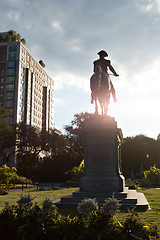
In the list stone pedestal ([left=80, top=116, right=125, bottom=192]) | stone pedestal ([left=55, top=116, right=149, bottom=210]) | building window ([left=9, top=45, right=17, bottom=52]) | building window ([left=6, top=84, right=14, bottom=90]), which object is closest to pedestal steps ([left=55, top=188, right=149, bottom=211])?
stone pedestal ([left=55, top=116, right=149, bottom=210])

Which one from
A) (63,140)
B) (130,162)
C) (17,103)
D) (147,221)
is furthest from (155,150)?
(147,221)

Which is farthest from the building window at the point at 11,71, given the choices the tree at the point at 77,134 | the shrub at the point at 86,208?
the shrub at the point at 86,208

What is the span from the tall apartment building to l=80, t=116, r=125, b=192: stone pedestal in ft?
205

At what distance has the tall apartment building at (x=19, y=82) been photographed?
75.8m

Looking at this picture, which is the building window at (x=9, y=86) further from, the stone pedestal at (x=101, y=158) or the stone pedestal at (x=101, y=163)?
the stone pedestal at (x=101, y=158)

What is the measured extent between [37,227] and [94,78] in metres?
10.4

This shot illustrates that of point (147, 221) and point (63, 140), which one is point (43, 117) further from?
point (147, 221)

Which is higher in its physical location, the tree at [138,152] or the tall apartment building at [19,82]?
the tall apartment building at [19,82]

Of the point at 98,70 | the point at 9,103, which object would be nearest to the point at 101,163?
the point at 98,70

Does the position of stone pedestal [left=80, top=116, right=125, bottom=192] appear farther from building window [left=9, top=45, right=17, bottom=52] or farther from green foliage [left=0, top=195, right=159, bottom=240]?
building window [left=9, top=45, right=17, bottom=52]

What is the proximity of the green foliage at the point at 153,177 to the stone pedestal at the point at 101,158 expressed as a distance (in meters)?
17.9

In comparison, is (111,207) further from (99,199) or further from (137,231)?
(99,199)

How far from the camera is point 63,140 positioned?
59719 mm

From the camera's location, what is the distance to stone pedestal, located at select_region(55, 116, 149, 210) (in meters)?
12.1
